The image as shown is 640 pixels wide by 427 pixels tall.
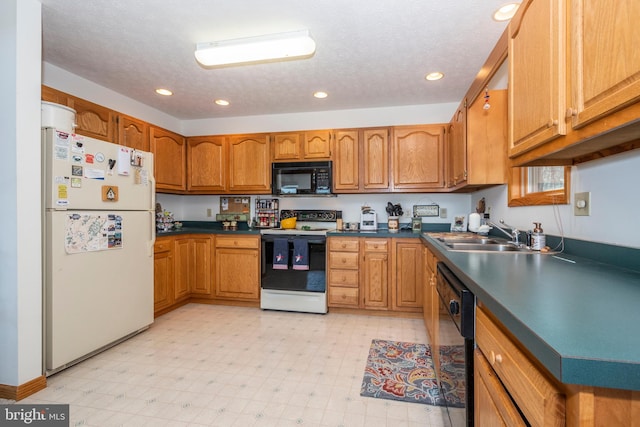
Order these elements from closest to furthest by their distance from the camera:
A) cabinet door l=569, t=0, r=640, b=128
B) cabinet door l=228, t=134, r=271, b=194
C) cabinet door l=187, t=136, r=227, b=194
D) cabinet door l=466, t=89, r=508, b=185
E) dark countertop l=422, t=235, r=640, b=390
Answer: dark countertop l=422, t=235, r=640, b=390, cabinet door l=569, t=0, r=640, b=128, cabinet door l=466, t=89, r=508, b=185, cabinet door l=228, t=134, r=271, b=194, cabinet door l=187, t=136, r=227, b=194

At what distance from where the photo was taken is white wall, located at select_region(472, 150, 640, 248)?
1.16m

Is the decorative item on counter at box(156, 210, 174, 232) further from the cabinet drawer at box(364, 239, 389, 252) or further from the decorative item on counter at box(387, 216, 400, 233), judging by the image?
the decorative item on counter at box(387, 216, 400, 233)

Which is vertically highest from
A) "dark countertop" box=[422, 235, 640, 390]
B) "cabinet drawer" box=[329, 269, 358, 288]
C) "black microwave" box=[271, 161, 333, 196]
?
"black microwave" box=[271, 161, 333, 196]

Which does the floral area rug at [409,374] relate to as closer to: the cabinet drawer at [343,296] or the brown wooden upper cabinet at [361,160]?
the cabinet drawer at [343,296]

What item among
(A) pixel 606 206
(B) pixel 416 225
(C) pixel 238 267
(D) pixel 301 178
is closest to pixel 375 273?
(B) pixel 416 225

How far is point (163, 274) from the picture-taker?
3.22 m

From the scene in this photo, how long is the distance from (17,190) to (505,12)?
10.2 feet

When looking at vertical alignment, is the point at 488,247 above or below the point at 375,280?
above

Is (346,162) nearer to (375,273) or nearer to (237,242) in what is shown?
(375,273)

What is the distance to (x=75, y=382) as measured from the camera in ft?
6.51

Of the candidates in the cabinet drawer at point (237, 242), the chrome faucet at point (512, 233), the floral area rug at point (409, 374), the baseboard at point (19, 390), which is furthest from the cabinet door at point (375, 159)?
the baseboard at point (19, 390)

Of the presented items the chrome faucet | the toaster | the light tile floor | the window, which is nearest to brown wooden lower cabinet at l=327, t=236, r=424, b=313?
the light tile floor

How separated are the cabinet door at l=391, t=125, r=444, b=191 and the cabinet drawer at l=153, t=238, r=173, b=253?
253 centimetres

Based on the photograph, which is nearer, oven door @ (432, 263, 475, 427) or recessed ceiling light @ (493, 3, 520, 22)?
oven door @ (432, 263, 475, 427)
